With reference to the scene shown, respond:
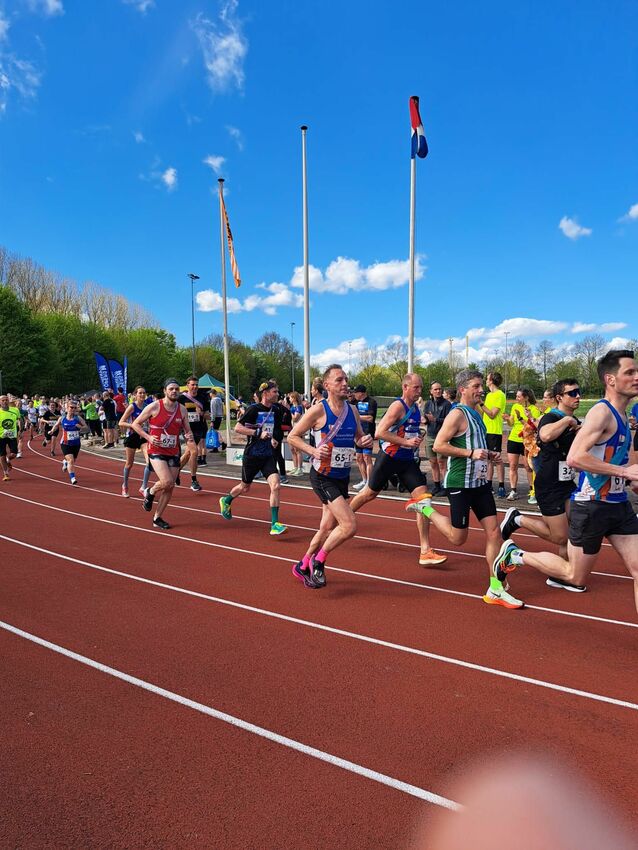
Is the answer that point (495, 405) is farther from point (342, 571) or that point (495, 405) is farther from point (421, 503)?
point (342, 571)

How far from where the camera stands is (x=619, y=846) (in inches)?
99.8

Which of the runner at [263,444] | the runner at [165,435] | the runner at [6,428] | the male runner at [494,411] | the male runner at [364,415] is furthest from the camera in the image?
the runner at [6,428]

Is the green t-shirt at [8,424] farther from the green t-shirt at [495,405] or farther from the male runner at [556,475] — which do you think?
the male runner at [556,475]

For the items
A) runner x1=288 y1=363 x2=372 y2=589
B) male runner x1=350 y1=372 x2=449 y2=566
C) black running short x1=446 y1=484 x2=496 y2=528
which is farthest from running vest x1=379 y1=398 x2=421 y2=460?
black running short x1=446 y1=484 x2=496 y2=528

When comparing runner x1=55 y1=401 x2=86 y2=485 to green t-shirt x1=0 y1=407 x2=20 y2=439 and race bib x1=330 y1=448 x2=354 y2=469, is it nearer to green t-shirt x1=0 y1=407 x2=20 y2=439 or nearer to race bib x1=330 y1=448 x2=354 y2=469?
green t-shirt x1=0 y1=407 x2=20 y2=439

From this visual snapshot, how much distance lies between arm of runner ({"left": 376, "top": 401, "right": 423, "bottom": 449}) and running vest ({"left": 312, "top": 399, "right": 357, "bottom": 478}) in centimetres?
74

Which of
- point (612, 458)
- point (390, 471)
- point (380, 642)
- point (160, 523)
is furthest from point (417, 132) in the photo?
point (380, 642)

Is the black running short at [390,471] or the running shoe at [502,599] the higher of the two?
the black running short at [390,471]

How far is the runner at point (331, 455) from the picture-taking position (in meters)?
5.95

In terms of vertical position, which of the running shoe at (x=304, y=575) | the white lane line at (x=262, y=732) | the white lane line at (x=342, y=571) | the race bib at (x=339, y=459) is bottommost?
the white lane line at (x=342, y=571)

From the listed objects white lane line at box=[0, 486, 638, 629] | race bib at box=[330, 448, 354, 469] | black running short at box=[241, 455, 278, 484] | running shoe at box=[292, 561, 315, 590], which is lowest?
white lane line at box=[0, 486, 638, 629]

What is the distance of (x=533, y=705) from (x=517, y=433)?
768cm

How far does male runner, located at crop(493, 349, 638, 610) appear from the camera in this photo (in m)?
4.23

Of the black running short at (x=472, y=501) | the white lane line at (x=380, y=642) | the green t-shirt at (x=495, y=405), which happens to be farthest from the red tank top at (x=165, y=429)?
the green t-shirt at (x=495, y=405)
